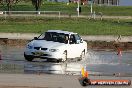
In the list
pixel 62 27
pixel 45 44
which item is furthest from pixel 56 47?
pixel 62 27

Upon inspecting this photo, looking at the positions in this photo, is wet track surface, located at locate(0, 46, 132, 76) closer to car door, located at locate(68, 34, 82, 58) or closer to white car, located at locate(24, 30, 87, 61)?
white car, located at locate(24, 30, 87, 61)

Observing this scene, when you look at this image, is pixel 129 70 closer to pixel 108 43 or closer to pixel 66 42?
pixel 66 42

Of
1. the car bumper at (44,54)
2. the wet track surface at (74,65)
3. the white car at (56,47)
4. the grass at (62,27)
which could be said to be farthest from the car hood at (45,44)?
the grass at (62,27)

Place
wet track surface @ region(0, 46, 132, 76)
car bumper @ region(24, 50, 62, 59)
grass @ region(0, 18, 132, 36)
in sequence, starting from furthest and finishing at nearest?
grass @ region(0, 18, 132, 36) < car bumper @ region(24, 50, 62, 59) < wet track surface @ region(0, 46, 132, 76)

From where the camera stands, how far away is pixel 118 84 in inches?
515

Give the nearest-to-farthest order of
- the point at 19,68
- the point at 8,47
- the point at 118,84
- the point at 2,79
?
1. the point at 118,84
2. the point at 2,79
3. the point at 19,68
4. the point at 8,47

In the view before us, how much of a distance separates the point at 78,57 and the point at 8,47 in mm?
7568

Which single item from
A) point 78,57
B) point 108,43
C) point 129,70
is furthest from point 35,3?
point 129,70

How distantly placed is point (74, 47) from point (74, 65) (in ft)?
8.68

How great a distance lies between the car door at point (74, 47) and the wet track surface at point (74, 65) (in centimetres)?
47

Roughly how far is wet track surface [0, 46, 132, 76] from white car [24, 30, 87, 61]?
0.34 m

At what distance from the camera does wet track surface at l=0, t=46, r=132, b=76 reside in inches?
747

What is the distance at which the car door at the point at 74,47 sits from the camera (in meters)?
24.0

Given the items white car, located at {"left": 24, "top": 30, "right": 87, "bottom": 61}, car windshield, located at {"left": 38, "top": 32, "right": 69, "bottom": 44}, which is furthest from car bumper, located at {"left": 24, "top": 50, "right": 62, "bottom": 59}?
car windshield, located at {"left": 38, "top": 32, "right": 69, "bottom": 44}
